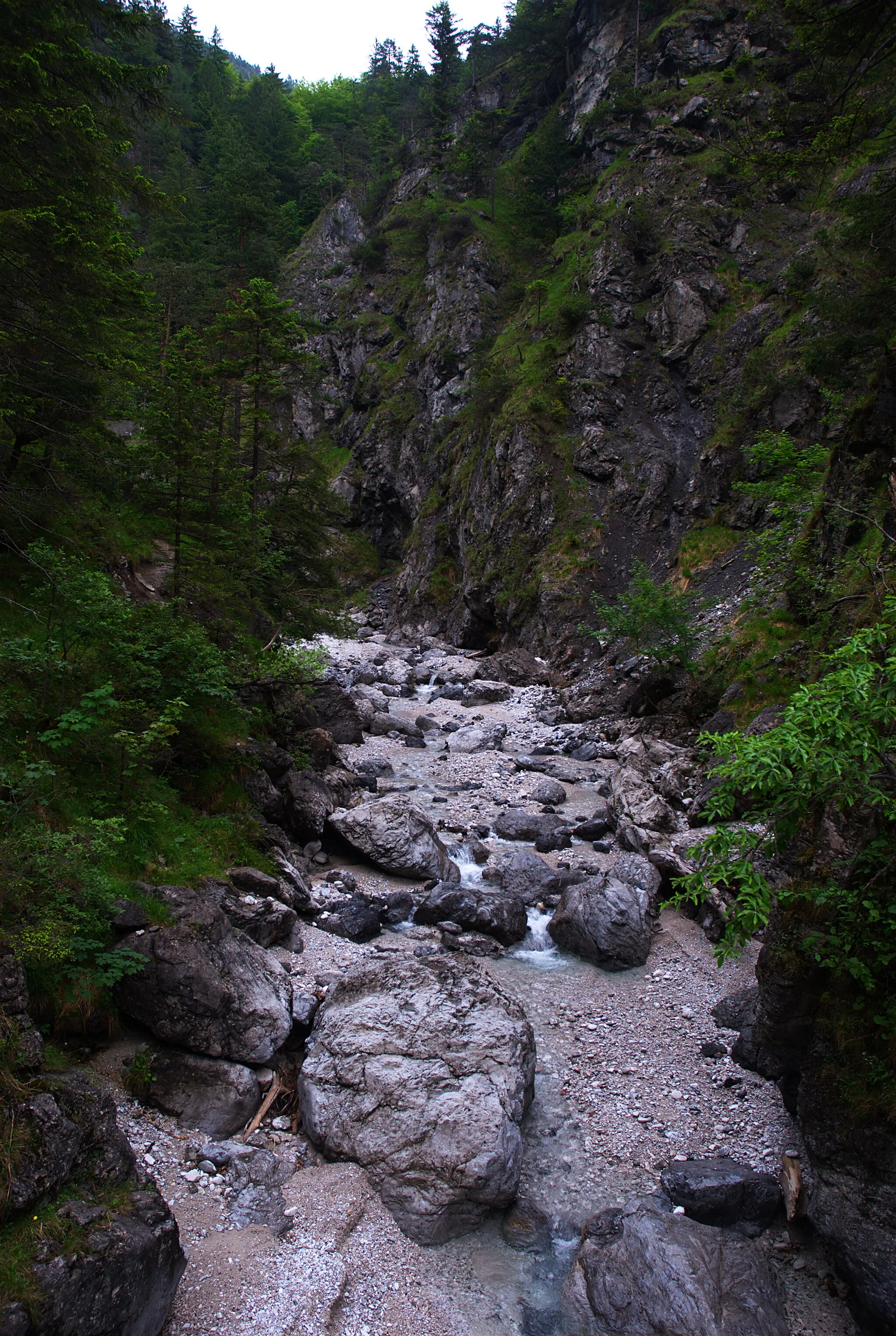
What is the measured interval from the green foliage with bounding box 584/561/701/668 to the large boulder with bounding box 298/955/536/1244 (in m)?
13.4

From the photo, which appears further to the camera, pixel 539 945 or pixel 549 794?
pixel 549 794

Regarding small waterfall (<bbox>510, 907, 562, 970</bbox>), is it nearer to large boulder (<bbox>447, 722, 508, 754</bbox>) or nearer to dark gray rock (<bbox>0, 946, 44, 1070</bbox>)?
dark gray rock (<bbox>0, 946, 44, 1070</bbox>)

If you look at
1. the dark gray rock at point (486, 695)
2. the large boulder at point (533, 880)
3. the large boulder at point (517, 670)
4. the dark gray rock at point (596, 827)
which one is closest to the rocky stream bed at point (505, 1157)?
the large boulder at point (533, 880)

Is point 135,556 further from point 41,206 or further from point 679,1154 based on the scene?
point 679,1154

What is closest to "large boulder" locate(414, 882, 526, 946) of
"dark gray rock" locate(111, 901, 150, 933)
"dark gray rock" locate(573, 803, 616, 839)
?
"dark gray rock" locate(573, 803, 616, 839)

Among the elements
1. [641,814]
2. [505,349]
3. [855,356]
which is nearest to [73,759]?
[641,814]

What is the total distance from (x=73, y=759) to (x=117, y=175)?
8847 millimetres

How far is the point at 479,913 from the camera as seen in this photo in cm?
1066

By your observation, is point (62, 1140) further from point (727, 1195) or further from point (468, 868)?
point (468, 868)

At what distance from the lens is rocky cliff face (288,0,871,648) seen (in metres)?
31.2

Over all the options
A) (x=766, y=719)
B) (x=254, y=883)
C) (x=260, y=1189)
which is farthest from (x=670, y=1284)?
(x=766, y=719)

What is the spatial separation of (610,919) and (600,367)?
3460 cm

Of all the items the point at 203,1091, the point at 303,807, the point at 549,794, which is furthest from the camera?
the point at 549,794

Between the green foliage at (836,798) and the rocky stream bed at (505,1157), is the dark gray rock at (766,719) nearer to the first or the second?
the rocky stream bed at (505,1157)
